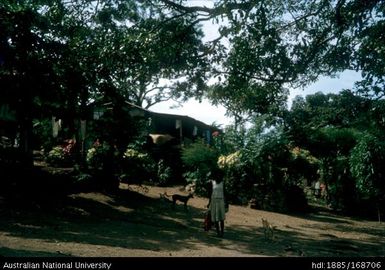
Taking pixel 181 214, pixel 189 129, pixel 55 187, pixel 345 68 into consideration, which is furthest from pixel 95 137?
pixel 189 129

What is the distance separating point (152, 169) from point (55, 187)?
33.3ft

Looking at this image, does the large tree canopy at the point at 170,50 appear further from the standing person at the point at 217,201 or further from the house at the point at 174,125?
the house at the point at 174,125

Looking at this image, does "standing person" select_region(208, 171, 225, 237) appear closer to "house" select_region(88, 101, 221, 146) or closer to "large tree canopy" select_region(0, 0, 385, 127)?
Answer: "large tree canopy" select_region(0, 0, 385, 127)

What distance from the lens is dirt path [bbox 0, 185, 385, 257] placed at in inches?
372

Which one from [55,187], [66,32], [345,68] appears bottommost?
[55,187]

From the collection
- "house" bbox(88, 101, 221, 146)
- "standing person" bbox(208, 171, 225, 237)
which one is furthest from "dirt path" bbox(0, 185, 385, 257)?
"house" bbox(88, 101, 221, 146)

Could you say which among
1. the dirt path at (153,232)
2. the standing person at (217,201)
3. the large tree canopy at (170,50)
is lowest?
the dirt path at (153,232)

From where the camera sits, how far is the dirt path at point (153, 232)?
9453 millimetres

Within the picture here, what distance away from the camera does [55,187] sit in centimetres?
1597

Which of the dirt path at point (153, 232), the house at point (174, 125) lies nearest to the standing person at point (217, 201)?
the dirt path at point (153, 232)

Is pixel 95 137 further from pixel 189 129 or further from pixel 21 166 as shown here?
pixel 189 129

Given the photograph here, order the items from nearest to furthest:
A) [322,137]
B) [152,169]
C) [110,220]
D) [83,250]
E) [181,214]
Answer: [83,250]
[110,220]
[181,214]
[322,137]
[152,169]

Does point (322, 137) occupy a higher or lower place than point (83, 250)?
higher

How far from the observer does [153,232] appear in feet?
40.5
